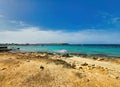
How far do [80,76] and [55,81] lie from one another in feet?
8.04

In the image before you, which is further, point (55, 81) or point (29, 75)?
point (29, 75)

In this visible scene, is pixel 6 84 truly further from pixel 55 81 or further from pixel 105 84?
pixel 105 84

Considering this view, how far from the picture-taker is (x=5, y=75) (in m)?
13.5

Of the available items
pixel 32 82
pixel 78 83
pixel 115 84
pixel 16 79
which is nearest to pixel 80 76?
pixel 78 83

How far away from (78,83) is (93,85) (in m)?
1.07

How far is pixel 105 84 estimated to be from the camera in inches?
469

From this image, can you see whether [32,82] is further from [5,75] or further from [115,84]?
[115,84]

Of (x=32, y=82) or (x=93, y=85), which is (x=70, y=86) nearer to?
(x=93, y=85)

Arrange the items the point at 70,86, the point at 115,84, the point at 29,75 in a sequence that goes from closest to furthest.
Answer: the point at 70,86
the point at 115,84
the point at 29,75

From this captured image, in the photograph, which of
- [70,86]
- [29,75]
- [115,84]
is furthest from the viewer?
[29,75]

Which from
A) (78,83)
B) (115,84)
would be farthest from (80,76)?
(115,84)

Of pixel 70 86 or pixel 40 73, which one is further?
pixel 40 73

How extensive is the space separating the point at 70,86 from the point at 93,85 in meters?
1.68

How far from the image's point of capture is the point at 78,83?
11883 mm
